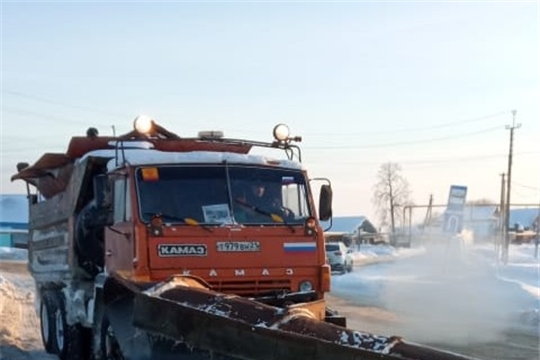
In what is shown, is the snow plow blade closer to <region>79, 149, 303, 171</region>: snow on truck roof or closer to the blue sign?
<region>79, 149, 303, 171</region>: snow on truck roof

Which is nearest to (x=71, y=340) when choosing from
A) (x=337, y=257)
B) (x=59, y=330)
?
(x=59, y=330)

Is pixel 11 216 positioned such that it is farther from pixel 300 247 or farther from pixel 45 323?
pixel 300 247

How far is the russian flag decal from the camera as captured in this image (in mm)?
8578

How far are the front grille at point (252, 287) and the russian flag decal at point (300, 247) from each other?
0.33 metres

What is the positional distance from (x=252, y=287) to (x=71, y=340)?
3.50 m

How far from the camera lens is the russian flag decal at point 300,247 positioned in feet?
28.1

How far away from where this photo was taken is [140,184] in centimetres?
859

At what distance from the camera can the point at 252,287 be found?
8.38m

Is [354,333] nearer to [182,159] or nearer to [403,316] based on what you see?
[182,159]

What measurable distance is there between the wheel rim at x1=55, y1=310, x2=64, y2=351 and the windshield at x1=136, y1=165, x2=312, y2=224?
3571 millimetres

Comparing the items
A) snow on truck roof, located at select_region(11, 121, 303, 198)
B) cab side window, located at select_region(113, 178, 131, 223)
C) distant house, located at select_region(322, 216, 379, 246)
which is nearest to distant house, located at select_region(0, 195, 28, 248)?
distant house, located at select_region(322, 216, 379, 246)

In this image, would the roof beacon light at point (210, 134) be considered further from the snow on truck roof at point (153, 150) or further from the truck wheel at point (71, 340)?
the truck wheel at point (71, 340)

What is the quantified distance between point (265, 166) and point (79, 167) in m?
2.78

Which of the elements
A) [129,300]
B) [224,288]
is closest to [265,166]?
[224,288]
